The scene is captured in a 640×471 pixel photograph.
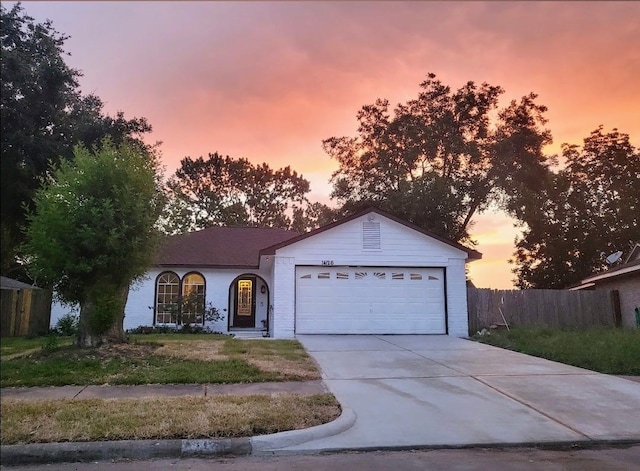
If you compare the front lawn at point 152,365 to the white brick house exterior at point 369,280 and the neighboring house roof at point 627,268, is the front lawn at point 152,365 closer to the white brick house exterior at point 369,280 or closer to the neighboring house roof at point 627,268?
the white brick house exterior at point 369,280

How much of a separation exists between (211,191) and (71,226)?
29683 millimetres

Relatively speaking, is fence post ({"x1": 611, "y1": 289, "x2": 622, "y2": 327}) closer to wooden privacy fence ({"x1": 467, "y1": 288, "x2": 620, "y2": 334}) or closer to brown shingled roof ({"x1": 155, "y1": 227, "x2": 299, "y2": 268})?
wooden privacy fence ({"x1": 467, "y1": 288, "x2": 620, "y2": 334})

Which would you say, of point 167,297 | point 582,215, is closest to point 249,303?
point 167,297

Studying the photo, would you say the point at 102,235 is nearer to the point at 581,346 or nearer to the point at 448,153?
the point at 581,346

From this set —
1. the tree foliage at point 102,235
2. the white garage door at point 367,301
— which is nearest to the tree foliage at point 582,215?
the white garage door at point 367,301

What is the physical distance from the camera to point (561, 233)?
23.0 metres

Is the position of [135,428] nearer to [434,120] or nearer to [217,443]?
[217,443]

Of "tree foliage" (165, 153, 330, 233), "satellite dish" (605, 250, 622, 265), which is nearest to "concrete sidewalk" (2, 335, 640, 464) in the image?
"satellite dish" (605, 250, 622, 265)

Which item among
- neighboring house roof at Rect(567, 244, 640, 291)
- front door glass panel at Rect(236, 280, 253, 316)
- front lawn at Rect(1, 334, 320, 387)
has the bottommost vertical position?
front lawn at Rect(1, 334, 320, 387)

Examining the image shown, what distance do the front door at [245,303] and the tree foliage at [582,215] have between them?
1262 centimetres

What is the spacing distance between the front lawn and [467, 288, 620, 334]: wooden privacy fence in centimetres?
830

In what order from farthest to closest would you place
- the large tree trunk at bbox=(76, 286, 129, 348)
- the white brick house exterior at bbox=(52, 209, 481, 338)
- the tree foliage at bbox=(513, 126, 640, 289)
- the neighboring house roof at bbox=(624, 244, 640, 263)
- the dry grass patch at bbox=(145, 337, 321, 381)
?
the neighboring house roof at bbox=(624, 244, 640, 263) < the white brick house exterior at bbox=(52, 209, 481, 338) < the tree foliage at bbox=(513, 126, 640, 289) < the large tree trunk at bbox=(76, 286, 129, 348) < the dry grass patch at bbox=(145, 337, 321, 381)

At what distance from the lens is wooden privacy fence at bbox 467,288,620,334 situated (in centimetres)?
1761

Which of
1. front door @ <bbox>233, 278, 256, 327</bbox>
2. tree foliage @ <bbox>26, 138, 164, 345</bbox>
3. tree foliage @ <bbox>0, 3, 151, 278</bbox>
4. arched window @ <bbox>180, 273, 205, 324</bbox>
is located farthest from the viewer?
front door @ <bbox>233, 278, 256, 327</bbox>
